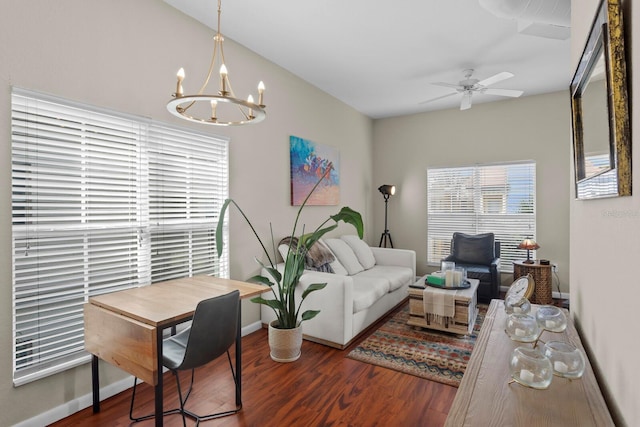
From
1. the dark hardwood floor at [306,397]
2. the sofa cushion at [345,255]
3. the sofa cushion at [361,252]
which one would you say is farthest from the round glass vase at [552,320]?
the sofa cushion at [361,252]

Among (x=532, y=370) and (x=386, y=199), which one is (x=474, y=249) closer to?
(x=386, y=199)

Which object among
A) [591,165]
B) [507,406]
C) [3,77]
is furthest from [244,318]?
[591,165]

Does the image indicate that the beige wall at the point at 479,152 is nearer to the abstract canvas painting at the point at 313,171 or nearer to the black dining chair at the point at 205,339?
the abstract canvas painting at the point at 313,171

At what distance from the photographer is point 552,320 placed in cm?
160

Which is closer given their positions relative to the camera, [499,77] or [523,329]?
[523,329]

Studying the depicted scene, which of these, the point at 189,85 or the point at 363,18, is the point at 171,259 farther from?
the point at 363,18

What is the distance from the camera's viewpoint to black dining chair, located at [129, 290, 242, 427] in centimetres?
187

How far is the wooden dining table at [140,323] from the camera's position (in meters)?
1.73

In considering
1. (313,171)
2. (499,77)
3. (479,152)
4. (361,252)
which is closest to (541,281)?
(479,152)

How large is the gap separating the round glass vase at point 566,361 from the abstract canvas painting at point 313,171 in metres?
3.21

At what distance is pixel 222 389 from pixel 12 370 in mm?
1229

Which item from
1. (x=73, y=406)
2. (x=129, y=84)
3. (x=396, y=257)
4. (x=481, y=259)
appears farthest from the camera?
(x=396, y=257)

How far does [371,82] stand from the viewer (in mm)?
4449

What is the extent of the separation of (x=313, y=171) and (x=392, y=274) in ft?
5.49
